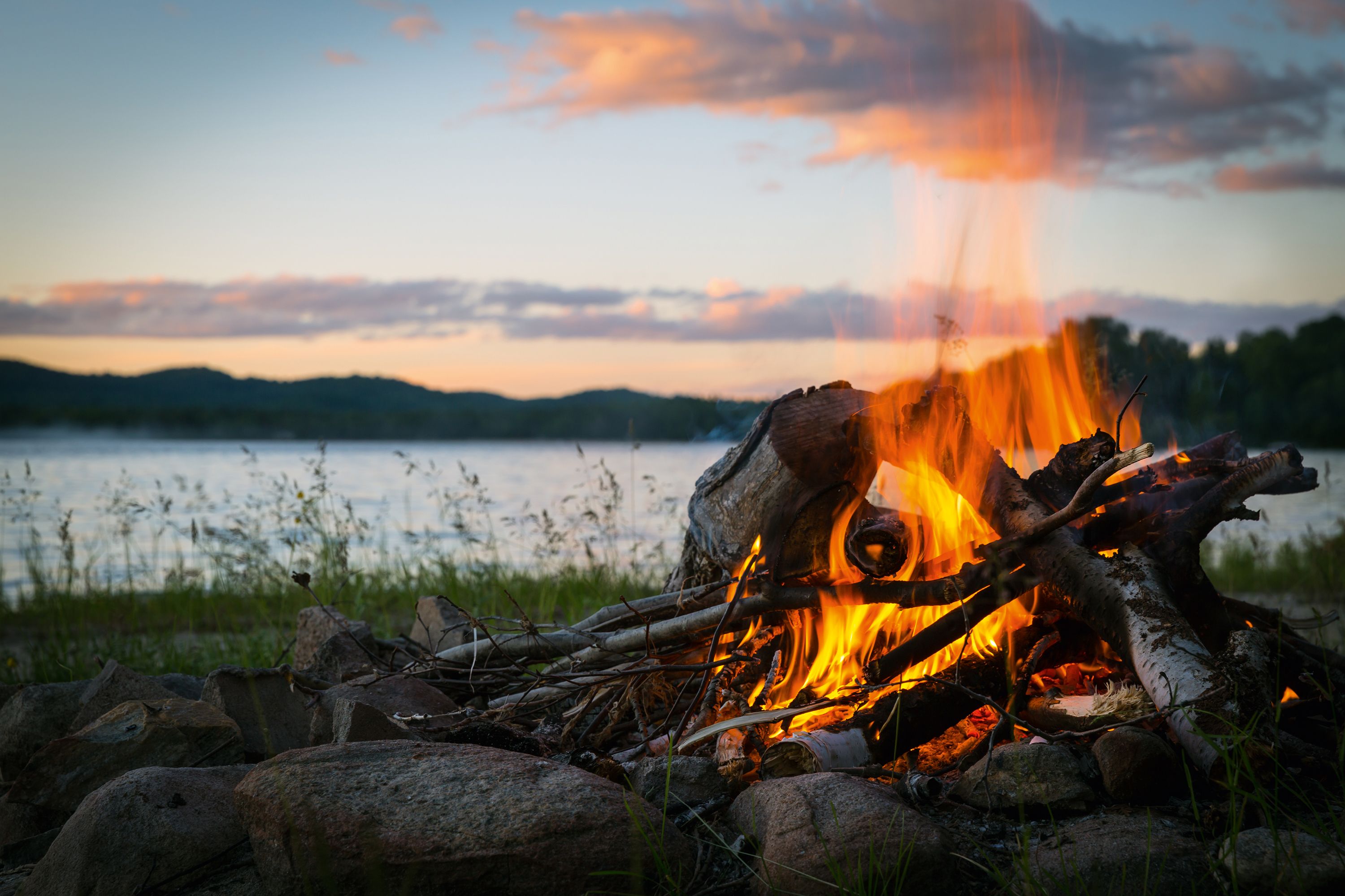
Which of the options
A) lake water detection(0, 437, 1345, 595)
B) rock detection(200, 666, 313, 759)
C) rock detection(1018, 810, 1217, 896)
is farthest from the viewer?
lake water detection(0, 437, 1345, 595)

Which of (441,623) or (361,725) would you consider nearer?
(361,725)

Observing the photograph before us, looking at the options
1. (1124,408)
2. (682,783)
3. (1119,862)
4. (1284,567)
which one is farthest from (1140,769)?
(1284,567)

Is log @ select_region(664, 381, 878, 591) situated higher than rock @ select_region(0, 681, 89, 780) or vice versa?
log @ select_region(664, 381, 878, 591)

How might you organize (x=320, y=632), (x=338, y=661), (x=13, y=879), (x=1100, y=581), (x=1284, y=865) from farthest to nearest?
(x=320, y=632) → (x=338, y=661) → (x=1100, y=581) → (x=13, y=879) → (x=1284, y=865)

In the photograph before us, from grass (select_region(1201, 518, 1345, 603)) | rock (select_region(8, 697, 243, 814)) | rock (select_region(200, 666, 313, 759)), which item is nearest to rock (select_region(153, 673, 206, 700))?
rock (select_region(200, 666, 313, 759))

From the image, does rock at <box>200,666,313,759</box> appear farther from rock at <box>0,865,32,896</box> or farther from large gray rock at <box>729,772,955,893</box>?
large gray rock at <box>729,772,955,893</box>

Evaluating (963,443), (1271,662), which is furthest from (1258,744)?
(963,443)

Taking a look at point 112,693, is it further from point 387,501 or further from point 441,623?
point 387,501

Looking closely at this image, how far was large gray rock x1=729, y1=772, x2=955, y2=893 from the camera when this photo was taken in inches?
66.6

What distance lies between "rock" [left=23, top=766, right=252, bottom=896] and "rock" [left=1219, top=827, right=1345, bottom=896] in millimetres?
2047

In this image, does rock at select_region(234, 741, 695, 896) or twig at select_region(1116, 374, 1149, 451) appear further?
twig at select_region(1116, 374, 1149, 451)

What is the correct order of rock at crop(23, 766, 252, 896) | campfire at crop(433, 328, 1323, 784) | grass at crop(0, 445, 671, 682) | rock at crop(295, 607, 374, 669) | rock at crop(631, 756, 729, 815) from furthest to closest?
grass at crop(0, 445, 671, 682), rock at crop(295, 607, 374, 669), campfire at crop(433, 328, 1323, 784), rock at crop(631, 756, 729, 815), rock at crop(23, 766, 252, 896)

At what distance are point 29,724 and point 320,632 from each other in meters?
0.92

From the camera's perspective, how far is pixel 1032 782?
2.01 metres
